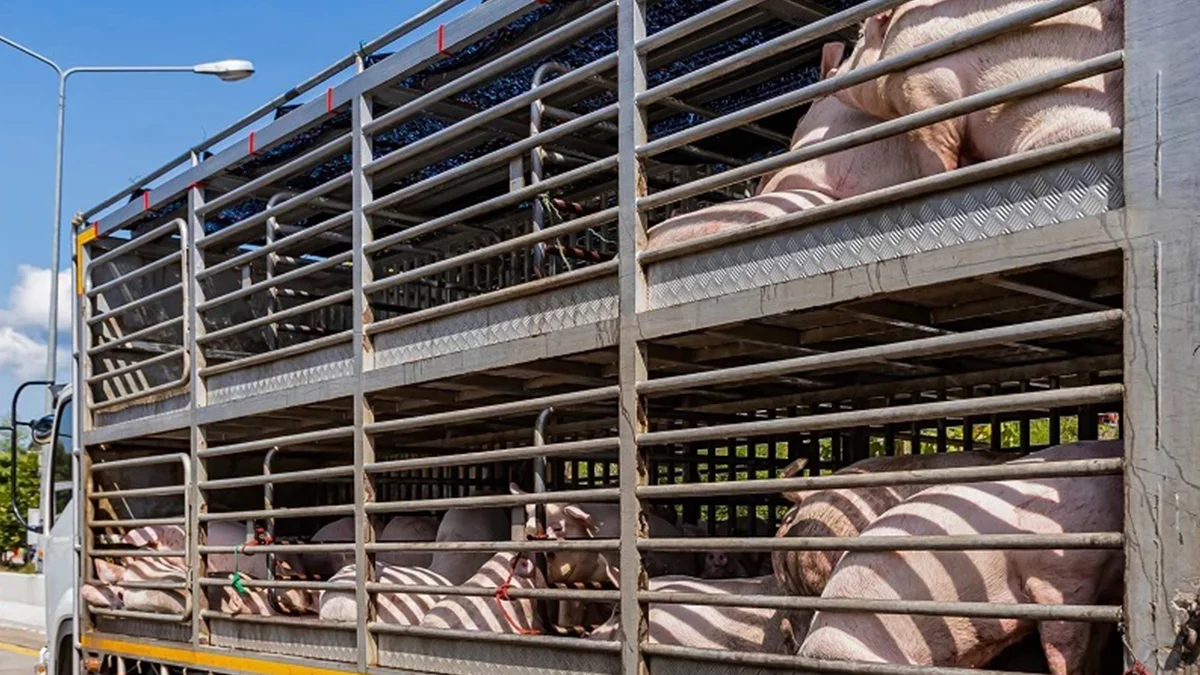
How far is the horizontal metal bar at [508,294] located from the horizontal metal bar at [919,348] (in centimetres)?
51

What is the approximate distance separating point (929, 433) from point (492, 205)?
141 inches

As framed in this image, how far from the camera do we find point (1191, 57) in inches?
112

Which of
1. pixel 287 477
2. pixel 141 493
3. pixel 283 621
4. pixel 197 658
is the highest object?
pixel 287 477

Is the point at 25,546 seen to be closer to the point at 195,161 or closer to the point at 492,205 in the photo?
the point at 195,161

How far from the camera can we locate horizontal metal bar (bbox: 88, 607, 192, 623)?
6855mm

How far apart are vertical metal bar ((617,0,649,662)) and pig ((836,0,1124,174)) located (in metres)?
0.77

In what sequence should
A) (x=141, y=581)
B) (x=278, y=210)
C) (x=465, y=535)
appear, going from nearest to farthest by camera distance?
1. (x=278, y=210)
2. (x=465, y=535)
3. (x=141, y=581)

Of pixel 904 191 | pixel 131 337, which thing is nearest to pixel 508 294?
pixel 904 191

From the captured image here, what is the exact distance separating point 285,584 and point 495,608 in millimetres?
1228

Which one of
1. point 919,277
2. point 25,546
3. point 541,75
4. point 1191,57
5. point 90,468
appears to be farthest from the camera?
point 25,546

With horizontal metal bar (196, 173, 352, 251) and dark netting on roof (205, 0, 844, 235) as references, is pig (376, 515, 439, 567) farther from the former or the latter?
dark netting on roof (205, 0, 844, 235)

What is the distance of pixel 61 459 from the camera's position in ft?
29.3

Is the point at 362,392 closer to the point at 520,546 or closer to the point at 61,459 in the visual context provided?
the point at 520,546

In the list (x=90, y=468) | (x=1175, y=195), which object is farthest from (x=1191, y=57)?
(x=90, y=468)
